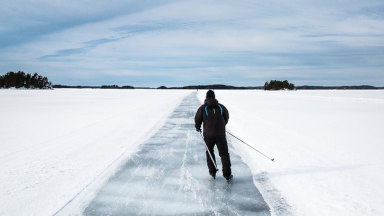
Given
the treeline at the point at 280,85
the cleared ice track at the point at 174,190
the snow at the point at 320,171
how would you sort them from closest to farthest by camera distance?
the cleared ice track at the point at 174,190, the snow at the point at 320,171, the treeline at the point at 280,85

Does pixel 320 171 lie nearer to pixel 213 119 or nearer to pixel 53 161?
pixel 213 119

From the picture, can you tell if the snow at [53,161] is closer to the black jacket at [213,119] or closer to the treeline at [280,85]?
the black jacket at [213,119]

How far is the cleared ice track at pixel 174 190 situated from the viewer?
481cm

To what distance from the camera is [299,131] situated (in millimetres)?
13602

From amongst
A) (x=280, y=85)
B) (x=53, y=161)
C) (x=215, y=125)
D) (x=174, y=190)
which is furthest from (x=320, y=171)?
(x=280, y=85)

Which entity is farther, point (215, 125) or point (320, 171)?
point (320, 171)

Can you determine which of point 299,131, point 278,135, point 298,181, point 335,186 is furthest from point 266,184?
point 299,131

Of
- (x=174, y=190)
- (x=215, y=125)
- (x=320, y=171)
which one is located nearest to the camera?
(x=174, y=190)

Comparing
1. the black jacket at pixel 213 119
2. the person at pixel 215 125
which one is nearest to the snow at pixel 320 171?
the person at pixel 215 125

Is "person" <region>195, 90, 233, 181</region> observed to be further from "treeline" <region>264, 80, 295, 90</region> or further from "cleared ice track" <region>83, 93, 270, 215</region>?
"treeline" <region>264, 80, 295, 90</region>

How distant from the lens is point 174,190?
18.7 feet

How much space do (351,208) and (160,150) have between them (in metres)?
5.42

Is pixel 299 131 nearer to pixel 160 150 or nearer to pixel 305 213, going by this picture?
pixel 160 150

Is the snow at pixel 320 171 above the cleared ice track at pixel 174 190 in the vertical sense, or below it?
below
